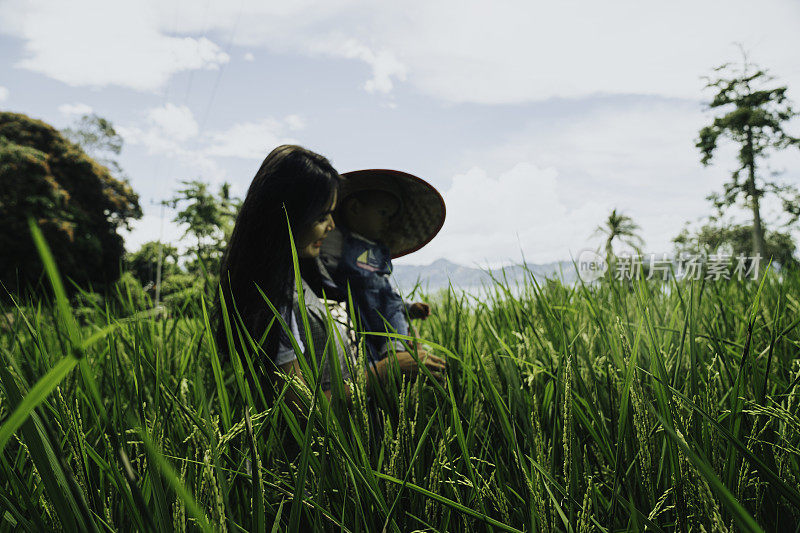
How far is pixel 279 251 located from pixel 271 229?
0.07 metres

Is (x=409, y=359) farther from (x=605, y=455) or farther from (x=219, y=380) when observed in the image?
(x=219, y=380)

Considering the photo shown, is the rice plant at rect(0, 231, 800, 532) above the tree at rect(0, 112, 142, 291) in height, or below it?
below

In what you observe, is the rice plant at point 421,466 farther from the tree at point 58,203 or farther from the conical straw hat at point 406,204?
the tree at point 58,203

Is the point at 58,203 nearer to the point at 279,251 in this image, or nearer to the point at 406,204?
the point at 406,204

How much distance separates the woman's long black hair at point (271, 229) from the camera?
1.09m

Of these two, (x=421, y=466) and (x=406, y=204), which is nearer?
(x=421, y=466)

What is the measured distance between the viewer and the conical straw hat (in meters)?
1.72

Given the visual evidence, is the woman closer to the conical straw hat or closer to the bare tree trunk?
the conical straw hat

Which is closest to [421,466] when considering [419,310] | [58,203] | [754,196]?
[419,310]

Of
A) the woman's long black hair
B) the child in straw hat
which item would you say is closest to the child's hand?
the child in straw hat

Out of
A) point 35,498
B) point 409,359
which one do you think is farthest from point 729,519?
point 35,498

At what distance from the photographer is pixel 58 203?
49.7 feet

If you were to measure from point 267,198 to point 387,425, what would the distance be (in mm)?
778

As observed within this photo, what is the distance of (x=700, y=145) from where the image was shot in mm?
27203
